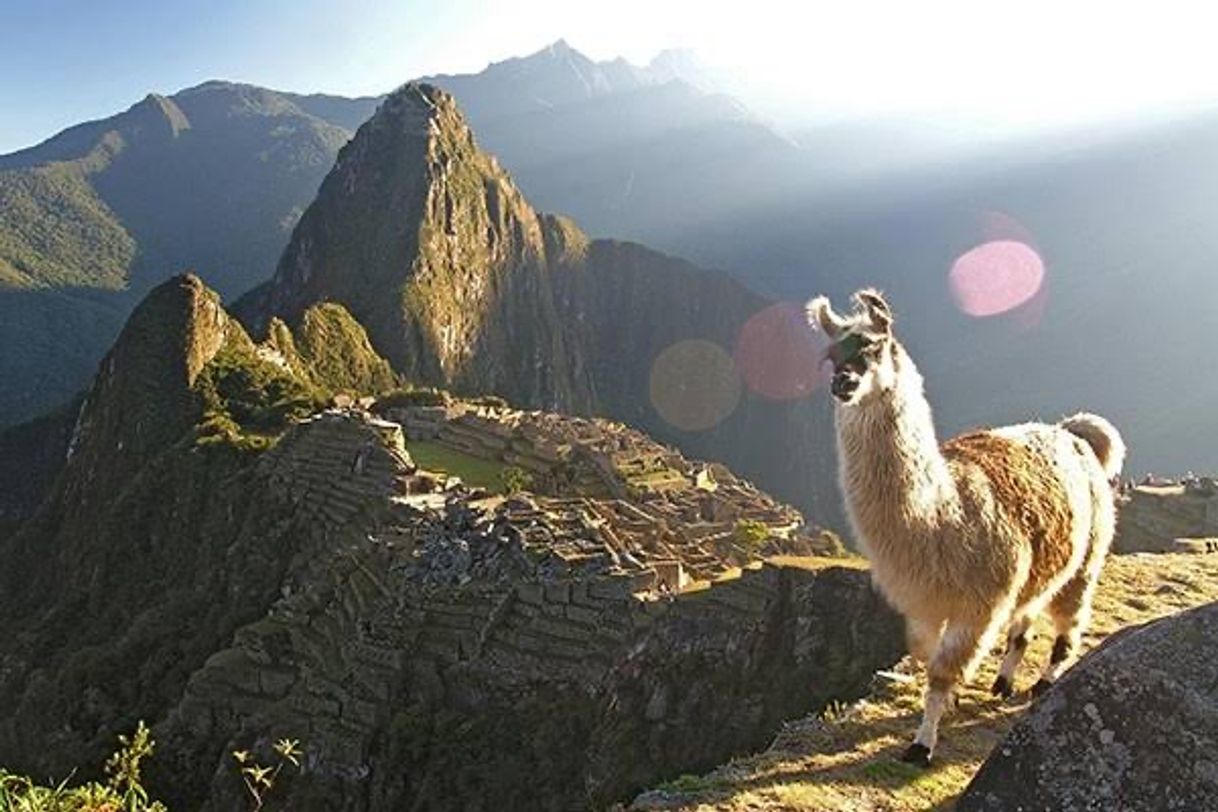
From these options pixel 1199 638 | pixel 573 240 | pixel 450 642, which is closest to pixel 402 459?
pixel 450 642

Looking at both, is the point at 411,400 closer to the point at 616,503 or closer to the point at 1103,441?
the point at 616,503

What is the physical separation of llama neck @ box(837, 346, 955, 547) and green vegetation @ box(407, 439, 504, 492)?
30558mm

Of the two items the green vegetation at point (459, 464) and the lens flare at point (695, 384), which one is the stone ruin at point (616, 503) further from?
the lens flare at point (695, 384)

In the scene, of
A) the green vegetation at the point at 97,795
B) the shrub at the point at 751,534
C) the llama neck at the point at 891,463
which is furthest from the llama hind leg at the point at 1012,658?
the shrub at the point at 751,534

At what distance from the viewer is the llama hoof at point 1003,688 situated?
6.32 meters

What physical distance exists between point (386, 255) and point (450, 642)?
9578 centimetres

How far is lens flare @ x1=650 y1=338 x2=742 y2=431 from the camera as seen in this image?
146 metres

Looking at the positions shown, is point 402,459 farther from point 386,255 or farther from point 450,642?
point 386,255

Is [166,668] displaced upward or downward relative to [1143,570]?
downward

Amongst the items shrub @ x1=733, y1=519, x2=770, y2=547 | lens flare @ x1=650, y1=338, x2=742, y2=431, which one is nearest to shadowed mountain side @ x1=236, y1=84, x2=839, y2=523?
lens flare @ x1=650, y1=338, x2=742, y2=431

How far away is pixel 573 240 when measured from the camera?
15750cm

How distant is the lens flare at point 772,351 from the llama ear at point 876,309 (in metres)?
146

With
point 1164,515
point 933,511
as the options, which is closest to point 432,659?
point 933,511

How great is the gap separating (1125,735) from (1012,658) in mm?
3776
